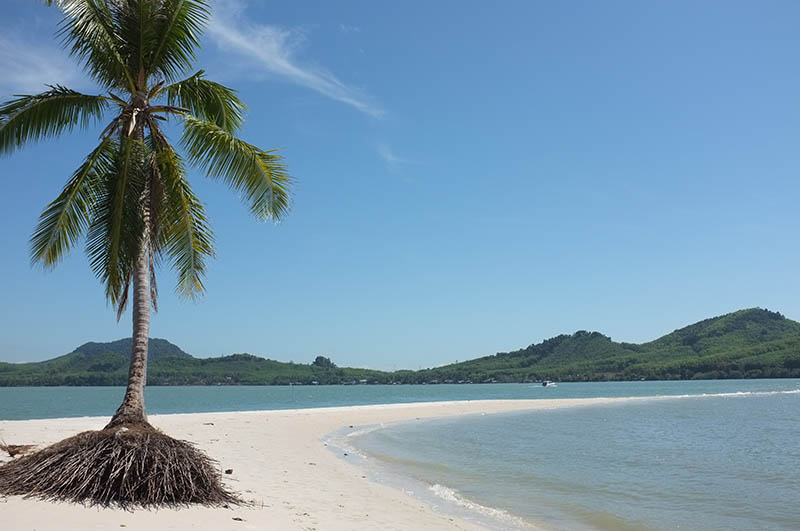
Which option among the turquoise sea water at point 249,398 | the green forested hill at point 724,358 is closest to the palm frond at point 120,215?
the turquoise sea water at point 249,398

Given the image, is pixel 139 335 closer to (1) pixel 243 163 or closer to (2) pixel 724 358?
(1) pixel 243 163

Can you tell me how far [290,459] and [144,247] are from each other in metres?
8.51

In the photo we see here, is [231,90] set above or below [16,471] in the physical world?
above

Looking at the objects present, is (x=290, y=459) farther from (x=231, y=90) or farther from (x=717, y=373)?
(x=717, y=373)

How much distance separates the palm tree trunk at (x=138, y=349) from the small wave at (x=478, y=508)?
21.5ft

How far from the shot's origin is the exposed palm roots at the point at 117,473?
26.7 ft

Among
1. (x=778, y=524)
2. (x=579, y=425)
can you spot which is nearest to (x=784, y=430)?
(x=579, y=425)

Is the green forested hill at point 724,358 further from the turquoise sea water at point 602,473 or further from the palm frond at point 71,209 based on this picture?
the palm frond at point 71,209

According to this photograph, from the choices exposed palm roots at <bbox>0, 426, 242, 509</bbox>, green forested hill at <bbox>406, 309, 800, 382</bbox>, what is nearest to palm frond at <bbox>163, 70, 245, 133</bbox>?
exposed palm roots at <bbox>0, 426, 242, 509</bbox>

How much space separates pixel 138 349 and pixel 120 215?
2.38 metres

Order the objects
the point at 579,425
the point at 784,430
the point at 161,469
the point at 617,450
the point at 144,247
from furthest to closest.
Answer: the point at 579,425 < the point at 784,430 < the point at 617,450 < the point at 144,247 < the point at 161,469

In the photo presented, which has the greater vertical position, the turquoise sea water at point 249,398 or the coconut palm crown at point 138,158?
the coconut palm crown at point 138,158

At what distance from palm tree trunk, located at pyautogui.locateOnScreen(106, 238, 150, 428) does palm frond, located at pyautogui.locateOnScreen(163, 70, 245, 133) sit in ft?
10.6

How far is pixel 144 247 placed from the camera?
36.1 feet
